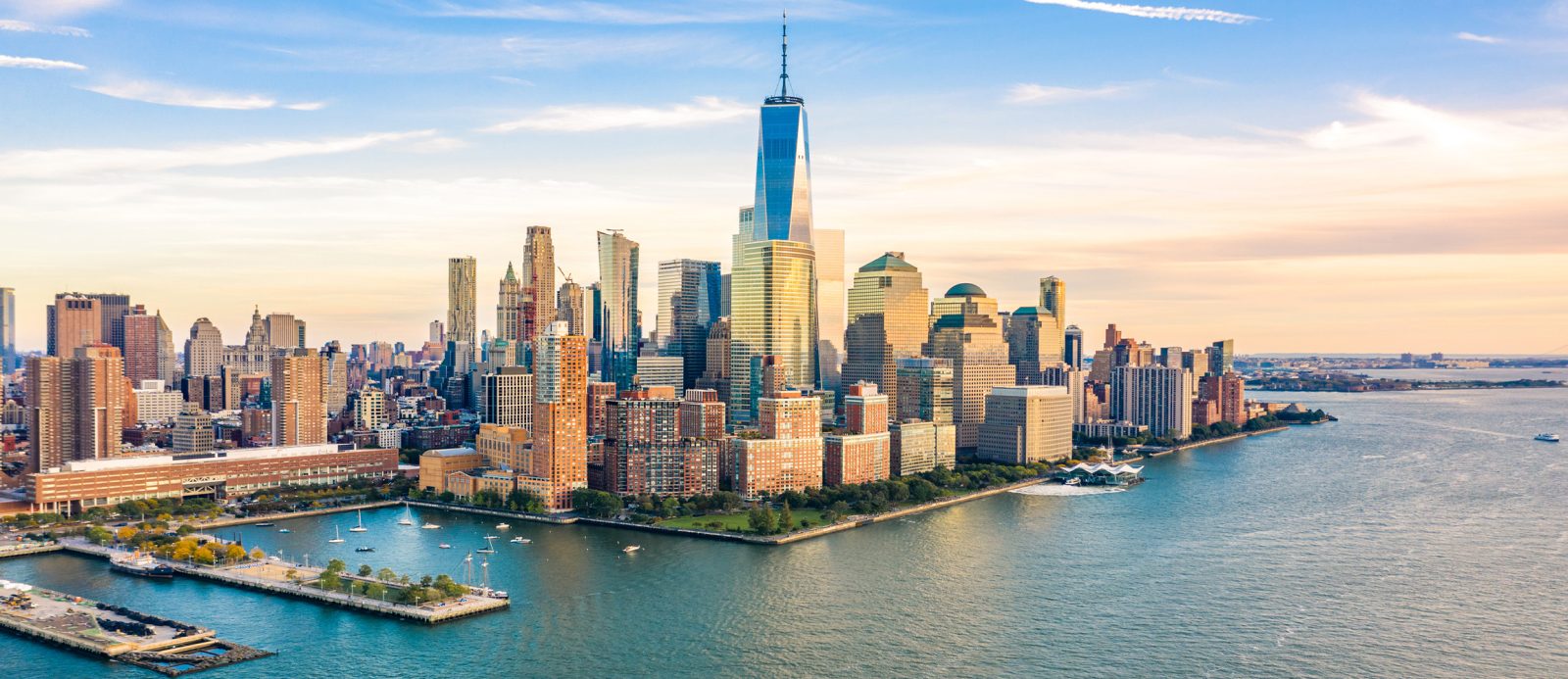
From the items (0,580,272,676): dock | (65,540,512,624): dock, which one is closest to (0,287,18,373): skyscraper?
(65,540,512,624): dock

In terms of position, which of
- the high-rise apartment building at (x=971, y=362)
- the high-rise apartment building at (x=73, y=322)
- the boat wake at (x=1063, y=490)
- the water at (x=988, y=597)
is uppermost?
the high-rise apartment building at (x=73, y=322)

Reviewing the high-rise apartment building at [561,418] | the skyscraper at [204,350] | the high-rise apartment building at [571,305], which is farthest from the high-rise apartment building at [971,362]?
the skyscraper at [204,350]

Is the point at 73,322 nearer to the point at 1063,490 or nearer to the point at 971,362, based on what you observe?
the point at 971,362

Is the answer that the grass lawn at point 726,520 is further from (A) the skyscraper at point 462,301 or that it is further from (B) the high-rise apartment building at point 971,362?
(A) the skyscraper at point 462,301

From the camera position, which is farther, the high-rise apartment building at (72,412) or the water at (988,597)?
the high-rise apartment building at (72,412)

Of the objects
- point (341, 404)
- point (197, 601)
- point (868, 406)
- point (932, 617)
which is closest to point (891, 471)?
point (868, 406)
